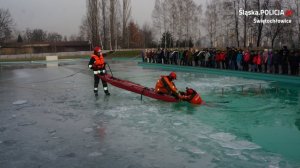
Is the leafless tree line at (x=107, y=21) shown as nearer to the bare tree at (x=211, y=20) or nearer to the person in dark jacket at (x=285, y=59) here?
the bare tree at (x=211, y=20)

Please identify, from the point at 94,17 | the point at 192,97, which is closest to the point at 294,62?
the point at 192,97

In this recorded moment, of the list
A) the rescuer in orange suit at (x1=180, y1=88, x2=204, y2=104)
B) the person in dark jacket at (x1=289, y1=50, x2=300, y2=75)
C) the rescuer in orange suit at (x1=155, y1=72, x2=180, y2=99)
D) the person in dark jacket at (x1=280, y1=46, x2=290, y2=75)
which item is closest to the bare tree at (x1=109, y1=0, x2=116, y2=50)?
the person in dark jacket at (x1=280, y1=46, x2=290, y2=75)

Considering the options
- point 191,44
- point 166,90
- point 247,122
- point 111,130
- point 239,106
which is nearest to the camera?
point 111,130

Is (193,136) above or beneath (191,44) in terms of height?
beneath

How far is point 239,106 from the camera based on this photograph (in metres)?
8.70

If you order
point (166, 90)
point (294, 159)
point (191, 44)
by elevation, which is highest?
point (191, 44)

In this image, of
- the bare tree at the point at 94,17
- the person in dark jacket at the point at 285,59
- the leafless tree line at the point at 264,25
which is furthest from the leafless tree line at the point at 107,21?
the person in dark jacket at the point at 285,59

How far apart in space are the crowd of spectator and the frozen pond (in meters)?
4.46

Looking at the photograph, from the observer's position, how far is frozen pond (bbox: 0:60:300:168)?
15.7 feet

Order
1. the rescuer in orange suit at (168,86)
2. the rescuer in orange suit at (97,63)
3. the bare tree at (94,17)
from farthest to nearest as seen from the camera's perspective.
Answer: the bare tree at (94,17)
the rescuer in orange suit at (97,63)
the rescuer in orange suit at (168,86)

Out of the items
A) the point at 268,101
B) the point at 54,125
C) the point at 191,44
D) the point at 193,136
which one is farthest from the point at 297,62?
the point at 191,44

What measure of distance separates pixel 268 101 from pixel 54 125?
591 centimetres

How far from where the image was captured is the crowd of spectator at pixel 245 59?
14.4m

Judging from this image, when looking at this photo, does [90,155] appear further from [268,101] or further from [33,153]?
[268,101]
